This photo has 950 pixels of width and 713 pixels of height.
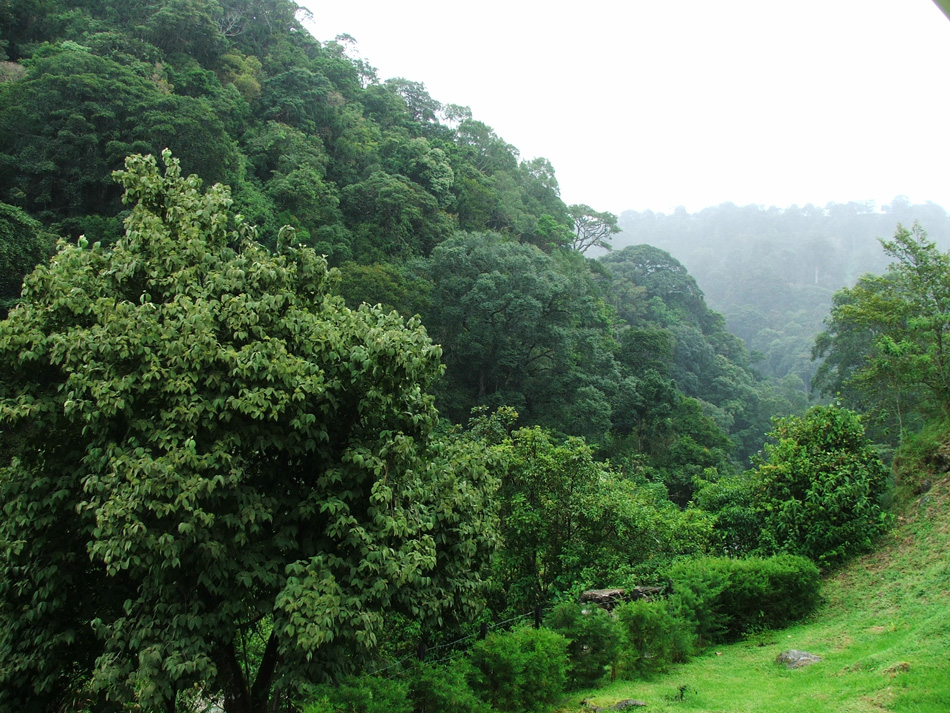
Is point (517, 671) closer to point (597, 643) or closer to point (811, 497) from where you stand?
point (597, 643)

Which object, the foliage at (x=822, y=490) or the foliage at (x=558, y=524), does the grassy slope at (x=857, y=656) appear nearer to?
the foliage at (x=822, y=490)

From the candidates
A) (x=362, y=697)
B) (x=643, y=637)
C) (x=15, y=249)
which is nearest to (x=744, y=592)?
(x=643, y=637)

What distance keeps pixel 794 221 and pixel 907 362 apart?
116m

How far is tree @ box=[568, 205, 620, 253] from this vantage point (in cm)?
5488

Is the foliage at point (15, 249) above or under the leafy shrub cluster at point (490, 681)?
above

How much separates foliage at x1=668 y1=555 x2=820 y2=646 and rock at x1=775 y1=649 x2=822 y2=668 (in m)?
1.31

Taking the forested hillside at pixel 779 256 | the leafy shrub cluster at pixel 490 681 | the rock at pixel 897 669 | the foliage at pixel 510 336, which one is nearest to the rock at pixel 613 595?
the leafy shrub cluster at pixel 490 681

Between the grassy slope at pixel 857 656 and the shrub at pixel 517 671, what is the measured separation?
0.44m

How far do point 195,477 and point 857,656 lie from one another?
7700 millimetres

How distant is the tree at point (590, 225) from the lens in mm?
54875

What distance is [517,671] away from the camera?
21.3 feet

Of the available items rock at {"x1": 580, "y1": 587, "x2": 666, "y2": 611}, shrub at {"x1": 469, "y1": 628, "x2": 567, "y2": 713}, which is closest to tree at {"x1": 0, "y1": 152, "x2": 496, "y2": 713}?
shrub at {"x1": 469, "y1": 628, "x2": 567, "y2": 713}

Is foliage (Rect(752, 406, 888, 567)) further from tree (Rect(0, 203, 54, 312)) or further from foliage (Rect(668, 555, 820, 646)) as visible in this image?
tree (Rect(0, 203, 54, 312))

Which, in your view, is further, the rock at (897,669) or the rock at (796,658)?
the rock at (796,658)
